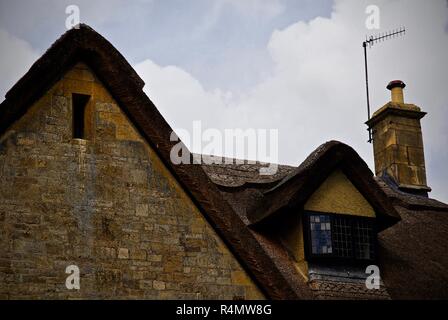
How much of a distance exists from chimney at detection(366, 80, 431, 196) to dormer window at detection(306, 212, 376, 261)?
5.71 meters

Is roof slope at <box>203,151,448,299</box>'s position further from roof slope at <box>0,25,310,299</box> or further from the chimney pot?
the chimney pot

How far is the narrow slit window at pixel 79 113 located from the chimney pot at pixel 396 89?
1132 cm

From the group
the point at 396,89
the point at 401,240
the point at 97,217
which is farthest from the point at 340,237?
the point at 396,89

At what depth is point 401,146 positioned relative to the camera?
24391 millimetres

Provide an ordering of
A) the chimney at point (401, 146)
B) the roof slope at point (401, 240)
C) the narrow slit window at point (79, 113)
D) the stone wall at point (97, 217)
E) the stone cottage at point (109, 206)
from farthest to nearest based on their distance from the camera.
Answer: the chimney at point (401, 146) < the roof slope at point (401, 240) < the narrow slit window at point (79, 113) < the stone cottage at point (109, 206) < the stone wall at point (97, 217)

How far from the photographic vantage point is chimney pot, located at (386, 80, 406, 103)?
2500 centimetres

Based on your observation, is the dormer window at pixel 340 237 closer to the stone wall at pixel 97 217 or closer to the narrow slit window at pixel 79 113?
the stone wall at pixel 97 217

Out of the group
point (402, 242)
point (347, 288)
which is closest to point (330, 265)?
point (347, 288)

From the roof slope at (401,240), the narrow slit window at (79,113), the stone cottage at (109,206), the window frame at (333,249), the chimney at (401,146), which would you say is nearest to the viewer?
the stone cottage at (109,206)

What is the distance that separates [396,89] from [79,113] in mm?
11623

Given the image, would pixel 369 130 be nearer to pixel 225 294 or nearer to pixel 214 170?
pixel 214 170

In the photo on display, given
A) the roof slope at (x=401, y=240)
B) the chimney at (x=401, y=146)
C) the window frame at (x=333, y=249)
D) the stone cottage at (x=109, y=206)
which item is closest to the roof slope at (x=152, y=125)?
the stone cottage at (x=109, y=206)

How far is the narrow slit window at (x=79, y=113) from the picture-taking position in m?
15.2

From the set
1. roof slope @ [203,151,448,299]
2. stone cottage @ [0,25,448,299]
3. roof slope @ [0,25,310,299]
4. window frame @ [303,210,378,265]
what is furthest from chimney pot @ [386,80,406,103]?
roof slope @ [0,25,310,299]
